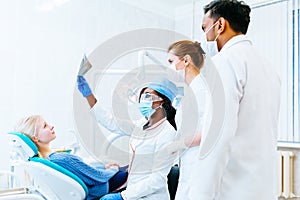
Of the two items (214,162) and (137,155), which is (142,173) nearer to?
(137,155)

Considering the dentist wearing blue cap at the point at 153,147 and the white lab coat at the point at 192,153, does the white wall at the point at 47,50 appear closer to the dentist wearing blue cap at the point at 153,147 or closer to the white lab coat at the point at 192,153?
the dentist wearing blue cap at the point at 153,147

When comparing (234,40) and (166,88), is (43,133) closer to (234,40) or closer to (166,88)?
(166,88)

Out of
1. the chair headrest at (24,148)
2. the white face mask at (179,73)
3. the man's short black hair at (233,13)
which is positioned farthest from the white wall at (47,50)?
the man's short black hair at (233,13)

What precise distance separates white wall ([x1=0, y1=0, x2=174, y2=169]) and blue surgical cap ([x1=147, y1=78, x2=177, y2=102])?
973 mm

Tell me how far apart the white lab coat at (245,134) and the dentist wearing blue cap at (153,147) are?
43cm

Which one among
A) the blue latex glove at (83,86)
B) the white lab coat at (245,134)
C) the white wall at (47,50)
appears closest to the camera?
the white lab coat at (245,134)

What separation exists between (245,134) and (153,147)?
509 mm

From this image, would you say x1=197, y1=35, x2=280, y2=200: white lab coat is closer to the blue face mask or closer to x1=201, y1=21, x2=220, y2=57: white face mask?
x1=201, y1=21, x2=220, y2=57: white face mask

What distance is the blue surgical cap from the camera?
1592mm

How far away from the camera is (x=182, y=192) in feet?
4.44

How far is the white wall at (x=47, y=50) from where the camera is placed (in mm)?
2102

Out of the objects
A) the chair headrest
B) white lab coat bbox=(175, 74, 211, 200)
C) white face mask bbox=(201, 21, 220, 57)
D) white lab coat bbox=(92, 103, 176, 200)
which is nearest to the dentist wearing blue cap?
white lab coat bbox=(92, 103, 176, 200)

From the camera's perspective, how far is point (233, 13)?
1206 millimetres

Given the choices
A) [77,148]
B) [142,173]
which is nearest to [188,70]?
[142,173]
